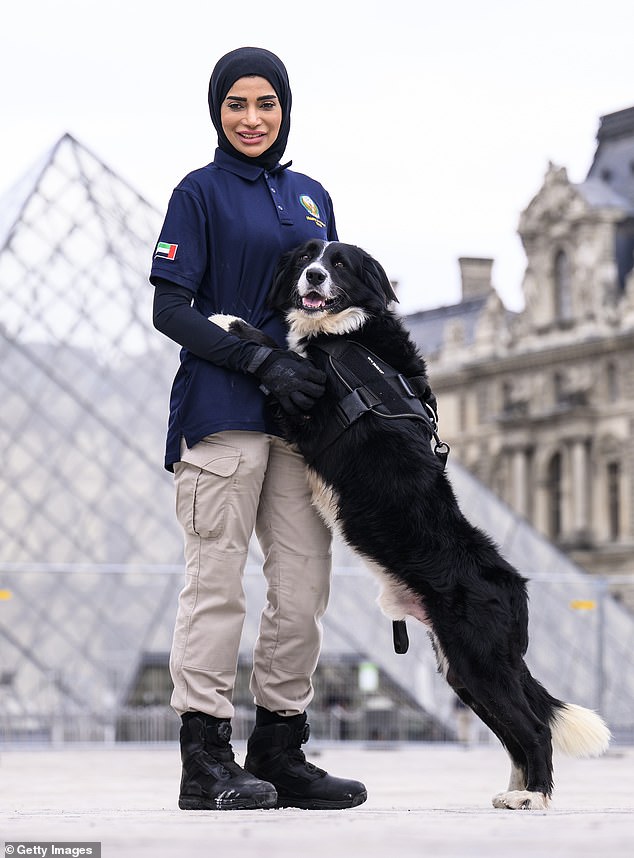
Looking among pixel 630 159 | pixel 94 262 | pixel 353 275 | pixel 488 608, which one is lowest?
pixel 488 608

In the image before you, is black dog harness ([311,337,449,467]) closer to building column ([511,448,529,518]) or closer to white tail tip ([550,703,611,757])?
white tail tip ([550,703,611,757])

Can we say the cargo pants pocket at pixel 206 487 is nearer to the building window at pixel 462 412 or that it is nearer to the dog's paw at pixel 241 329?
the dog's paw at pixel 241 329

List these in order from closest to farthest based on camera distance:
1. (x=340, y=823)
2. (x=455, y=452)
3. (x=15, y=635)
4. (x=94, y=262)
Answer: (x=340, y=823) < (x=15, y=635) < (x=94, y=262) < (x=455, y=452)

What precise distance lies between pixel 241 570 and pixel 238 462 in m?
0.30

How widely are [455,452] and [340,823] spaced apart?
5148cm

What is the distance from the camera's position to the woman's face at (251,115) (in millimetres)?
5062

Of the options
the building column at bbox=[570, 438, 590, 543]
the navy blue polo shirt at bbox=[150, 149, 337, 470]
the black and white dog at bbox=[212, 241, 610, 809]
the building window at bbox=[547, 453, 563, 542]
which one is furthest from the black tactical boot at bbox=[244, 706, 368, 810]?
the building window at bbox=[547, 453, 563, 542]

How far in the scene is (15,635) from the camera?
1683cm

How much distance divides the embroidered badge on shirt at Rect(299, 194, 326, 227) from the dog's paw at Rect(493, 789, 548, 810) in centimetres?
169

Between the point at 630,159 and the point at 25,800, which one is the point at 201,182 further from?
the point at 630,159

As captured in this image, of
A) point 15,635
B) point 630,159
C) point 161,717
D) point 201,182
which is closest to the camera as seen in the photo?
point 201,182

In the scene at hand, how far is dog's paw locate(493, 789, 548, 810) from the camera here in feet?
15.4

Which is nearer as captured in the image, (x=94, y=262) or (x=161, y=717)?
(x=161, y=717)

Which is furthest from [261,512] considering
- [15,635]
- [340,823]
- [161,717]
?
[15,635]
